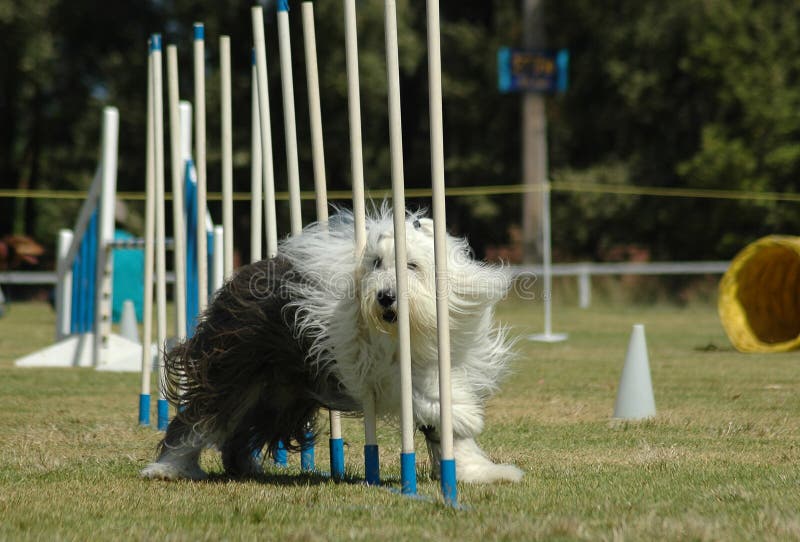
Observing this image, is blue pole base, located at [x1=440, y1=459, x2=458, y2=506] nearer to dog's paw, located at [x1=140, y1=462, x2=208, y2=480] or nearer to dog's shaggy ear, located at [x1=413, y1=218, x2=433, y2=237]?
dog's shaggy ear, located at [x1=413, y1=218, x2=433, y2=237]

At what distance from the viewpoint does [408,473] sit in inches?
161

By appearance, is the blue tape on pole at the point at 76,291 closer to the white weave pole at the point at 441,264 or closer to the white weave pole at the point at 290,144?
the white weave pole at the point at 290,144

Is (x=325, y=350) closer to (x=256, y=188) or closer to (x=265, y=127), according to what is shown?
(x=265, y=127)

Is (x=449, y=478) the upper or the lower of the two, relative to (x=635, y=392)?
lower

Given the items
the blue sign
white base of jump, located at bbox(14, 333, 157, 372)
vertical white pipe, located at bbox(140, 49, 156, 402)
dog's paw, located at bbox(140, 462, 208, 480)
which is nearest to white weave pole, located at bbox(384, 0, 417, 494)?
dog's paw, located at bbox(140, 462, 208, 480)

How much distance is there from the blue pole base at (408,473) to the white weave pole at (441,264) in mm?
151

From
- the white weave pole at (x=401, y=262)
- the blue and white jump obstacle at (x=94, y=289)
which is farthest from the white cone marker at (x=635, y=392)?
the blue and white jump obstacle at (x=94, y=289)

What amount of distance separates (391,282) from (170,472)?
128cm

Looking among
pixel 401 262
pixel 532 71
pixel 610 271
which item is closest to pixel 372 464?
pixel 401 262

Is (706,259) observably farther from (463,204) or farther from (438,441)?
(438,441)

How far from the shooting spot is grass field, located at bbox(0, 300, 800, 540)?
11.5 ft

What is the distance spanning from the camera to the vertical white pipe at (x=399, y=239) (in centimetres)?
385

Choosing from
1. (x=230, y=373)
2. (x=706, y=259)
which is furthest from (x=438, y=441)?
(x=706, y=259)

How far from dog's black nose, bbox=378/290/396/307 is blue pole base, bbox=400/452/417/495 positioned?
0.53 m
